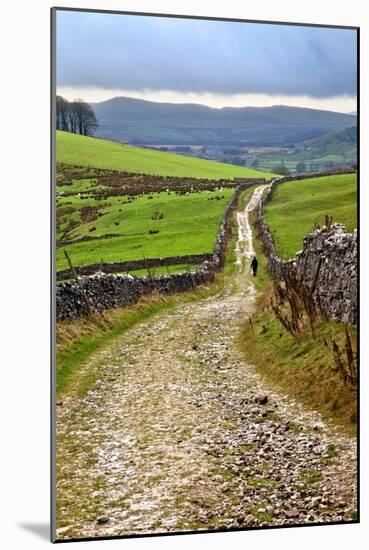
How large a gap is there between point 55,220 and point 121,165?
1128mm

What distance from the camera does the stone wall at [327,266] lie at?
38.8 ft

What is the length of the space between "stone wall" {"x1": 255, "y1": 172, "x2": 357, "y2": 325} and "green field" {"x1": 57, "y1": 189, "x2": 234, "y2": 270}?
72 cm

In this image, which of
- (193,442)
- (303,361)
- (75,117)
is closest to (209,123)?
(75,117)

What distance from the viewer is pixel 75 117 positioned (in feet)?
35.0

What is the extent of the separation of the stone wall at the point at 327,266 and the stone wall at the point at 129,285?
487mm

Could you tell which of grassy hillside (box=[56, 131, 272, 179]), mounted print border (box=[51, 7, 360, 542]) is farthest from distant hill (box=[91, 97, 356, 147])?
grassy hillside (box=[56, 131, 272, 179])

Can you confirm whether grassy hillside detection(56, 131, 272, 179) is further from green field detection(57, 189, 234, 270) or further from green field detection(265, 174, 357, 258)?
green field detection(265, 174, 357, 258)

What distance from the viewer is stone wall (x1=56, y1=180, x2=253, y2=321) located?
10727 millimetres

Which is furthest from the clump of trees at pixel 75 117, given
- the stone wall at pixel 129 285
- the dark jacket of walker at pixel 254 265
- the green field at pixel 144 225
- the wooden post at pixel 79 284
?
the dark jacket of walker at pixel 254 265

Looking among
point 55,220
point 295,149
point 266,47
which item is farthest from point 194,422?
point 266,47

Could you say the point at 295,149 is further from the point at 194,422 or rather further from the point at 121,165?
the point at 194,422

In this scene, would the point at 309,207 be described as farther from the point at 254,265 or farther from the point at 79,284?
the point at 79,284

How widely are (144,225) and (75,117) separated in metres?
1.43

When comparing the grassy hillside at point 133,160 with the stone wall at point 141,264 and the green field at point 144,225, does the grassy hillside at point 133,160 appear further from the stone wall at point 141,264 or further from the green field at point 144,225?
the stone wall at point 141,264
